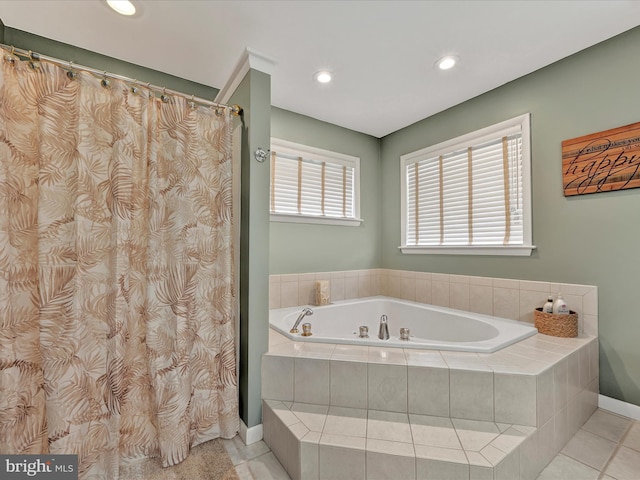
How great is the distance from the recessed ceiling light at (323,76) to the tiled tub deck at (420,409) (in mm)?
1916

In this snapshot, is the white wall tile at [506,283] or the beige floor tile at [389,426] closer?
Result: the beige floor tile at [389,426]

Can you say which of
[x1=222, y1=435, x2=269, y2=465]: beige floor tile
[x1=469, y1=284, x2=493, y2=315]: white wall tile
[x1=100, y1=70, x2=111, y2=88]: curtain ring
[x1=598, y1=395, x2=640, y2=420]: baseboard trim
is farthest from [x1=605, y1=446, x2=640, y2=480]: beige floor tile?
[x1=100, y1=70, x2=111, y2=88]: curtain ring

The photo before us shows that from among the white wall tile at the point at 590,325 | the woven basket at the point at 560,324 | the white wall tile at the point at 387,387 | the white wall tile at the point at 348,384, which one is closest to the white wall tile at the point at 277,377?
the white wall tile at the point at 348,384

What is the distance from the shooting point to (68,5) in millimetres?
1538

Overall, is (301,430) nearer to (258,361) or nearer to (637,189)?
(258,361)

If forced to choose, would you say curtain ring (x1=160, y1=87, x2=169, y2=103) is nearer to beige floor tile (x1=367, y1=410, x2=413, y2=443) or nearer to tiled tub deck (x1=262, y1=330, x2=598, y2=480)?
tiled tub deck (x1=262, y1=330, x2=598, y2=480)

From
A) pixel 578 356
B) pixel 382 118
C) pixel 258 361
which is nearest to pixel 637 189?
pixel 578 356

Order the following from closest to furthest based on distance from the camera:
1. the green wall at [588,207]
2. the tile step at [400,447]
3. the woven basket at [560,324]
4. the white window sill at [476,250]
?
the tile step at [400,447] < the green wall at [588,207] < the woven basket at [560,324] < the white window sill at [476,250]

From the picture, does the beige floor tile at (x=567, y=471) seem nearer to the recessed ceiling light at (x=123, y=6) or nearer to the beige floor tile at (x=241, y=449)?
the beige floor tile at (x=241, y=449)

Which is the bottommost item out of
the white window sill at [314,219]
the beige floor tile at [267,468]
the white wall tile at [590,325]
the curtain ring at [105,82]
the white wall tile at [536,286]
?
the beige floor tile at [267,468]

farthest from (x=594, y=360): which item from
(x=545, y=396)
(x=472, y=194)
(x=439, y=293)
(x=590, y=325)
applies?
(x=472, y=194)

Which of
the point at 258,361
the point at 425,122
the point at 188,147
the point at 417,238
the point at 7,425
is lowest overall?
the point at 7,425

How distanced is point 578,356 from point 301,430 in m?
1.65

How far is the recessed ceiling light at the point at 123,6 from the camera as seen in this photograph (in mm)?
1517
